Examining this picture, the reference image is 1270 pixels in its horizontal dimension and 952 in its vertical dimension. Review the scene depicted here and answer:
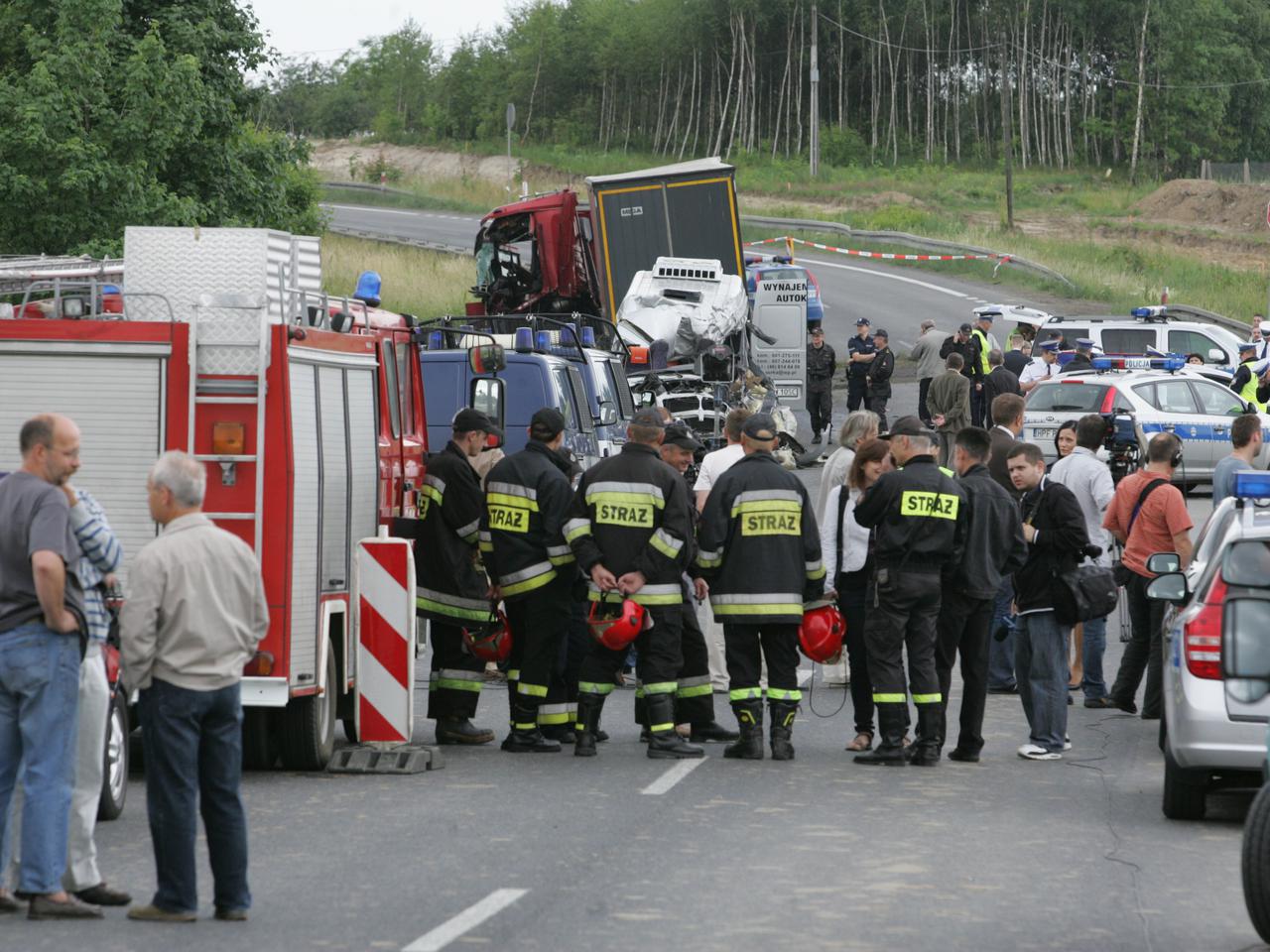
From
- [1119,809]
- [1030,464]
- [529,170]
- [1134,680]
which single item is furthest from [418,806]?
[529,170]

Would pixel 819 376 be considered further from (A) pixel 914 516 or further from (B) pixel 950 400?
(A) pixel 914 516

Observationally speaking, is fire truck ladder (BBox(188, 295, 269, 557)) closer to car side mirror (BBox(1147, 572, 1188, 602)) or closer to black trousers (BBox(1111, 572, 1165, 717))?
car side mirror (BBox(1147, 572, 1188, 602))

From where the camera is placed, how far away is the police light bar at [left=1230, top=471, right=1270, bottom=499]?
888 cm

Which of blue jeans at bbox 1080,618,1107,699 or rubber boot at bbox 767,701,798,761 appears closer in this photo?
rubber boot at bbox 767,701,798,761

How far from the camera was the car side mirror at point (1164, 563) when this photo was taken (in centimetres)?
1007

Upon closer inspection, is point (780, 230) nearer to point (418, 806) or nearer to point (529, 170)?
point (529, 170)

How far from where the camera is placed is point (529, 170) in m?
81.0

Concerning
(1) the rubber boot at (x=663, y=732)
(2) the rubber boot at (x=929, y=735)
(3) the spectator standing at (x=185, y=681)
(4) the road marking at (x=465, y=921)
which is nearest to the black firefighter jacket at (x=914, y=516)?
(2) the rubber boot at (x=929, y=735)

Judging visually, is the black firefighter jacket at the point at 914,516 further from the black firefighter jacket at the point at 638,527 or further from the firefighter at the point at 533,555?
the firefighter at the point at 533,555

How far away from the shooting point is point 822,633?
36.7 ft

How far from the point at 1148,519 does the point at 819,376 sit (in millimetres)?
16716

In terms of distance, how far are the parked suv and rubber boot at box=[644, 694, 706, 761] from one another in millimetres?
2862

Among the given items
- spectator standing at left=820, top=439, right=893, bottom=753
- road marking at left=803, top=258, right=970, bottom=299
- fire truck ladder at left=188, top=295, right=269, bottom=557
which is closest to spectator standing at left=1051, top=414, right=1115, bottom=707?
spectator standing at left=820, top=439, right=893, bottom=753

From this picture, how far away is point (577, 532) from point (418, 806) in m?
2.19
